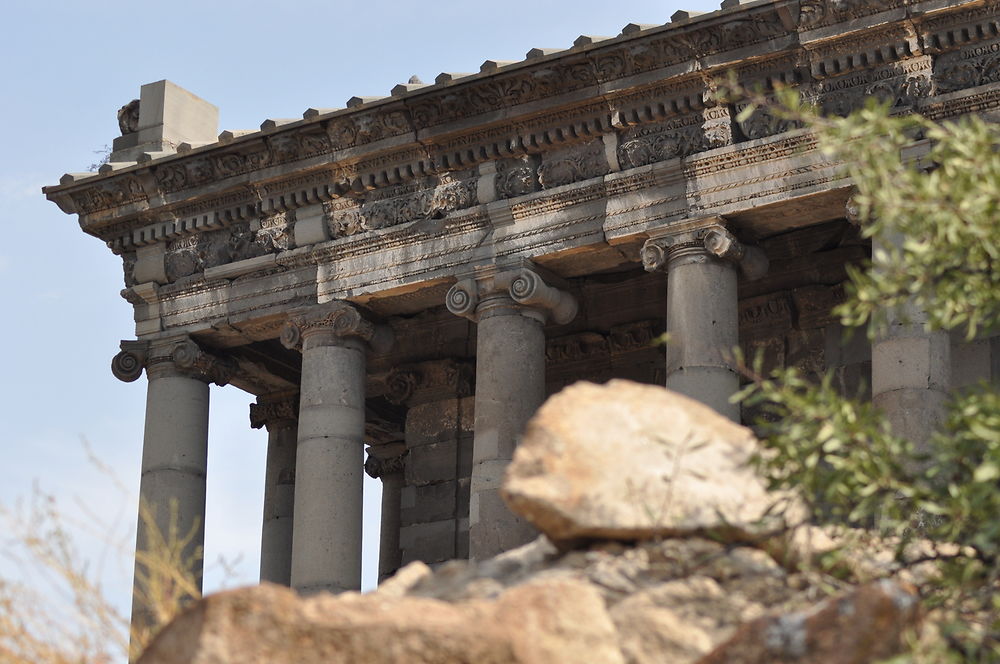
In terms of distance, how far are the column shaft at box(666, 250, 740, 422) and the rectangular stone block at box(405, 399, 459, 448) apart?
642cm

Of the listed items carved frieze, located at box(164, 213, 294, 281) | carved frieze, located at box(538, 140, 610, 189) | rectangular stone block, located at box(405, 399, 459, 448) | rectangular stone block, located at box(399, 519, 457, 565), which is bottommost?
rectangular stone block, located at box(399, 519, 457, 565)

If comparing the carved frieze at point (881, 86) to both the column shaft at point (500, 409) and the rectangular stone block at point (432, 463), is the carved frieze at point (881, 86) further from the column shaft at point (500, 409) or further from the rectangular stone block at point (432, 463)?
the rectangular stone block at point (432, 463)

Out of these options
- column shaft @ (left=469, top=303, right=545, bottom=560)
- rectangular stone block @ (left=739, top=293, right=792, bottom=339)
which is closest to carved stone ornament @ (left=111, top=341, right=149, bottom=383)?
column shaft @ (left=469, top=303, right=545, bottom=560)

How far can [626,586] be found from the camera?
1079 centimetres

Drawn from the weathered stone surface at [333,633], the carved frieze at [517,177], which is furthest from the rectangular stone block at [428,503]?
the weathered stone surface at [333,633]

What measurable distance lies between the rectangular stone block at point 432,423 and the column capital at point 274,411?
6.25 ft

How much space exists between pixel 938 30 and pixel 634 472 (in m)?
11.7

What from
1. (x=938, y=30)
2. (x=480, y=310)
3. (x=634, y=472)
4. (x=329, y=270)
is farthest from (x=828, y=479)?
(x=329, y=270)

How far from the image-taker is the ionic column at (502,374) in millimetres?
22562

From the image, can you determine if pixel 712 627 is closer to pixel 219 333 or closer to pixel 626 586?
pixel 626 586

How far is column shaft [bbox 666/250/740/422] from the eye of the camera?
21.6m

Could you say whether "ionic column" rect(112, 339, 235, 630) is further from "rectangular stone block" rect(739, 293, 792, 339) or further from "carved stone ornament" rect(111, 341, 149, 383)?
"rectangular stone block" rect(739, 293, 792, 339)

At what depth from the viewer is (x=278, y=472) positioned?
29.5 m

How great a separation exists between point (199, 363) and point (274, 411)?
11.7 feet
